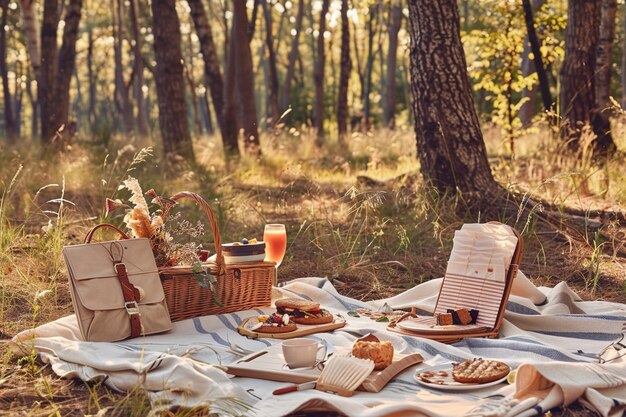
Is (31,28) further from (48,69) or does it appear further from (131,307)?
(131,307)

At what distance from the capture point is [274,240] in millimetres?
5227

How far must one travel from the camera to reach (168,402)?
3.41 m

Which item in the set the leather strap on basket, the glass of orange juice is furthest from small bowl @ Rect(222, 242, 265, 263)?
the leather strap on basket

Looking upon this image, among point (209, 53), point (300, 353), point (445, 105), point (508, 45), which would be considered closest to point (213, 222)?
point (300, 353)

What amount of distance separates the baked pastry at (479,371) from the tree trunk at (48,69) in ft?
34.8

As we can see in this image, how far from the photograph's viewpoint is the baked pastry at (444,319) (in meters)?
4.59

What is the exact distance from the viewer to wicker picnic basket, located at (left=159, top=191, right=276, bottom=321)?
189 inches

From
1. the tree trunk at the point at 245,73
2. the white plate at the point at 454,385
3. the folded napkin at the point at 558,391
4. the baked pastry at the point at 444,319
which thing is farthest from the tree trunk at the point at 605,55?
the white plate at the point at 454,385

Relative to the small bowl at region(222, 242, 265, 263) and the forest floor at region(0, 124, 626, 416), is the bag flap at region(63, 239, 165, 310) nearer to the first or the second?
the forest floor at region(0, 124, 626, 416)

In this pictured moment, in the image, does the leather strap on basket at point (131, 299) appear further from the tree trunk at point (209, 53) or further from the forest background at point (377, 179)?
the tree trunk at point (209, 53)

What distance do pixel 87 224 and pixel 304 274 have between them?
6.35 ft

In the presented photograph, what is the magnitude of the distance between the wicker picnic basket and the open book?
0.92 meters

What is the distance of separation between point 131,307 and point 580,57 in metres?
6.92

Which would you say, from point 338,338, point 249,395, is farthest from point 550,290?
point 249,395
